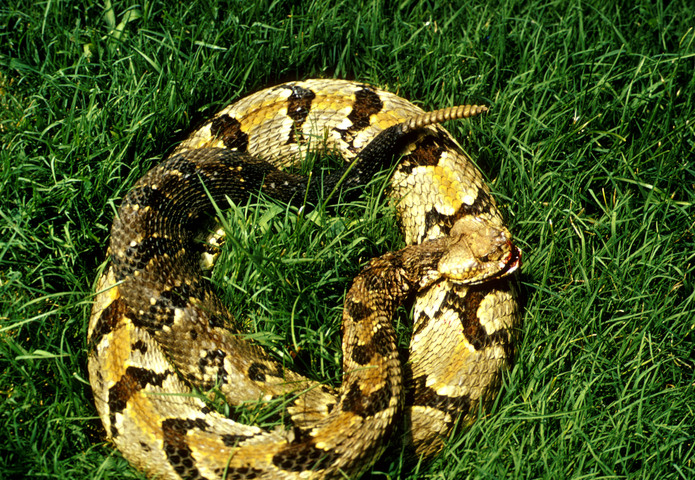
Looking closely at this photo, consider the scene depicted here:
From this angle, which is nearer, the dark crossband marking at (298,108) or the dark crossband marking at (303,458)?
the dark crossband marking at (303,458)

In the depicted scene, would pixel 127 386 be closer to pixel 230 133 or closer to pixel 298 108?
pixel 230 133

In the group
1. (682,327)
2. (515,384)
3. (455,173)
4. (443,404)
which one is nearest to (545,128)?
(455,173)

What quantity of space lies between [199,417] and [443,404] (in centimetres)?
140

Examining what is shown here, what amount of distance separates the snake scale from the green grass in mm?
182

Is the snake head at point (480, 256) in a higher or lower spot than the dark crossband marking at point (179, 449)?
higher

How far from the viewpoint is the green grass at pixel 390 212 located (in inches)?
132

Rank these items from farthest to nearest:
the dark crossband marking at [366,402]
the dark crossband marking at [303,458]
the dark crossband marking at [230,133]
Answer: the dark crossband marking at [230,133], the dark crossband marking at [366,402], the dark crossband marking at [303,458]

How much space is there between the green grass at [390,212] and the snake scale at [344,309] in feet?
0.60

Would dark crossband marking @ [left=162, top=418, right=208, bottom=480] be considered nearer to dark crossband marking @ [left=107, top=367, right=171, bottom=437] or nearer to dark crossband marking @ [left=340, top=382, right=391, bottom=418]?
dark crossband marking @ [left=107, top=367, right=171, bottom=437]

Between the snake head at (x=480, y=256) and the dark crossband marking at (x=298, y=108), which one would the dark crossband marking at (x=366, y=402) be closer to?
the snake head at (x=480, y=256)

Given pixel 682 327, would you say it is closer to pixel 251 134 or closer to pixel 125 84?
pixel 251 134

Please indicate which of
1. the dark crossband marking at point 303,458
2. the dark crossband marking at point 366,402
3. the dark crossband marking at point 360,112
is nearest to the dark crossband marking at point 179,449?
the dark crossband marking at point 303,458

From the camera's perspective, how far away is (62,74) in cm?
412

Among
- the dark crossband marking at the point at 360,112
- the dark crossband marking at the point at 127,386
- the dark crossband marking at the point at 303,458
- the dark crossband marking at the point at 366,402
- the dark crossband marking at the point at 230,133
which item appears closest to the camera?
the dark crossband marking at the point at 303,458
